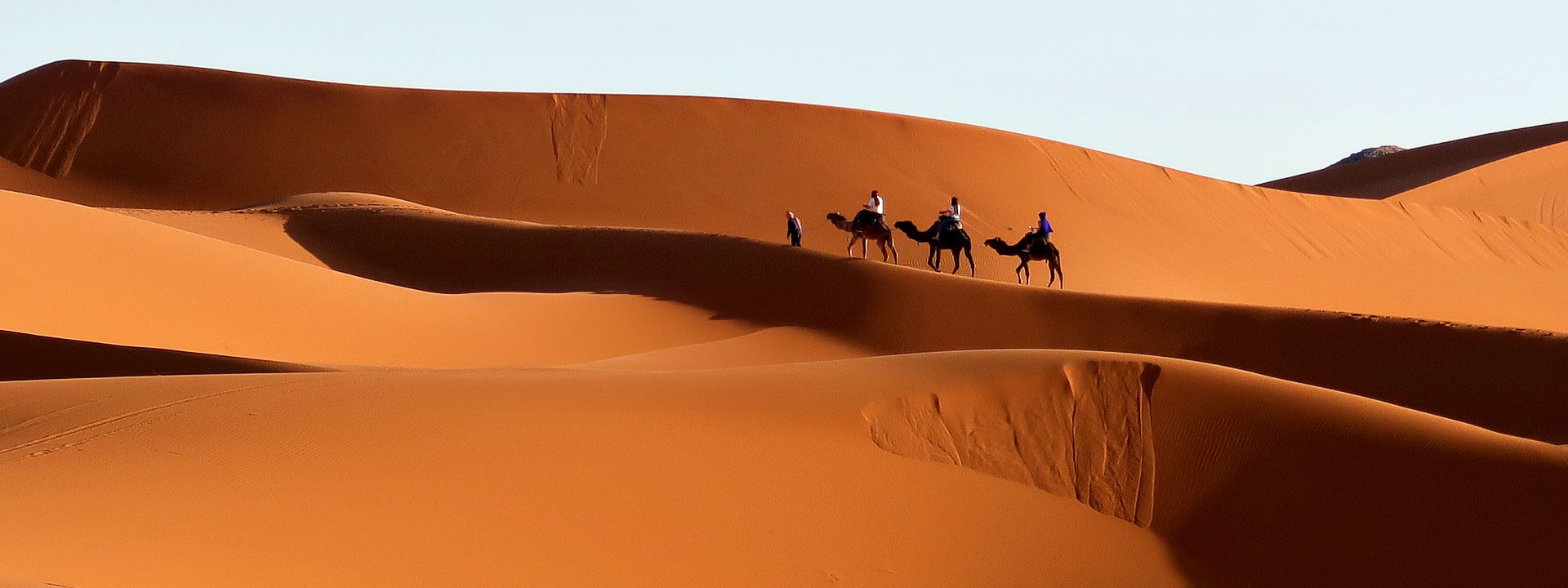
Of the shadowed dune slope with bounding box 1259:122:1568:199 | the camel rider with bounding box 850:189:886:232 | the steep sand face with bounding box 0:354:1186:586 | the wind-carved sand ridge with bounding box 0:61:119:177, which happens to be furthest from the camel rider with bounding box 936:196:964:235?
the shadowed dune slope with bounding box 1259:122:1568:199

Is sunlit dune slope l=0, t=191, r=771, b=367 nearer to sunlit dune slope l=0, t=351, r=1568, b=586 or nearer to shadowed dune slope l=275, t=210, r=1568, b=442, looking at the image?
shadowed dune slope l=275, t=210, r=1568, b=442

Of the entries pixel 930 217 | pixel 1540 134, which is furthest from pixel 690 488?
pixel 1540 134

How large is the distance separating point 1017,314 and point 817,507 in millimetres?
11067

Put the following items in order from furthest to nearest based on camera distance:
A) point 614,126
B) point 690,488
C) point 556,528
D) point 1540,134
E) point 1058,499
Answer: point 1540,134, point 614,126, point 1058,499, point 690,488, point 556,528

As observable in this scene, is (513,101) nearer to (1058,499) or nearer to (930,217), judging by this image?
(930,217)

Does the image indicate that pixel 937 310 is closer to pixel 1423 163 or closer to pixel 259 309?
pixel 259 309


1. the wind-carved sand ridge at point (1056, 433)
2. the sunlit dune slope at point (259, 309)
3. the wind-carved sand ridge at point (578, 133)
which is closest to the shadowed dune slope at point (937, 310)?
the sunlit dune slope at point (259, 309)

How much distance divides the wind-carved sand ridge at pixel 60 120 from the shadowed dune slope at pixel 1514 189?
39.8m

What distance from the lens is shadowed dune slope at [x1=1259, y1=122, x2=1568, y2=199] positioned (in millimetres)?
53750

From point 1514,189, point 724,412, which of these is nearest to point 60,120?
point 724,412

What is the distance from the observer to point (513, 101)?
37.2 metres

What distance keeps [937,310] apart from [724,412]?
10566 mm

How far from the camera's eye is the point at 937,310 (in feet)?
60.9

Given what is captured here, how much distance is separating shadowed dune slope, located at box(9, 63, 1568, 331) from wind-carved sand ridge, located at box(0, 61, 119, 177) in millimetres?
125
